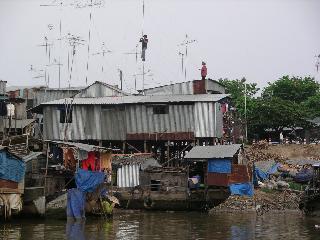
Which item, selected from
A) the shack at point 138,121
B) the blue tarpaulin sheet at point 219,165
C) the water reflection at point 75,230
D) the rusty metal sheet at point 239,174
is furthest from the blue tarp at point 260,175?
the water reflection at point 75,230

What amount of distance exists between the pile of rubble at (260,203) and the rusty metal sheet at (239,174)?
1094 mm

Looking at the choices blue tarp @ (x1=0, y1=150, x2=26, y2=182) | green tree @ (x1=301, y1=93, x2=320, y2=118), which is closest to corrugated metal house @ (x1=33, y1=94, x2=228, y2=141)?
blue tarp @ (x1=0, y1=150, x2=26, y2=182)

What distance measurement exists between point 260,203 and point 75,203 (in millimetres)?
12375

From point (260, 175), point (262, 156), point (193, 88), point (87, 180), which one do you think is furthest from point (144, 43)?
point (87, 180)

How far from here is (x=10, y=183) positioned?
23.0 metres

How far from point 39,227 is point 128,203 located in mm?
10052

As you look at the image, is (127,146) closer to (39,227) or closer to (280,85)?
(39,227)

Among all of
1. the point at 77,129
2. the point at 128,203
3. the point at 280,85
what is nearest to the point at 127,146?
the point at 77,129

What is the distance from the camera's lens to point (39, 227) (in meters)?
22.0

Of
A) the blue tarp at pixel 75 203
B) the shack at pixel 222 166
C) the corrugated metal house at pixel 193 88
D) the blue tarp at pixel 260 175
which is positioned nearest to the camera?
the blue tarp at pixel 75 203

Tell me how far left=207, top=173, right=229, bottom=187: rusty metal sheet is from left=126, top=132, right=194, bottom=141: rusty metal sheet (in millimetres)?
6047

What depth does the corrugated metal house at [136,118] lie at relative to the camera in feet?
119

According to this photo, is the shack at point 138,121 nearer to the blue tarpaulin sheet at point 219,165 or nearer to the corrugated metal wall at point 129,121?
the corrugated metal wall at point 129,121

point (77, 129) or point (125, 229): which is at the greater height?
point (77, 129)
